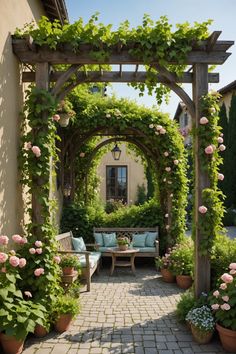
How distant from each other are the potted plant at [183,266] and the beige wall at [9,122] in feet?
11.0

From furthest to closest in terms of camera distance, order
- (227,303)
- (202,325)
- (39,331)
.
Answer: (39,331)
(202,325)
(227,303)

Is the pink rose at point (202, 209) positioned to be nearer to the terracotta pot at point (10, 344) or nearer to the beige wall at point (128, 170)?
the terracotta pot at point (10, 344)

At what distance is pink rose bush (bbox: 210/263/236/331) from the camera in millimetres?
3979

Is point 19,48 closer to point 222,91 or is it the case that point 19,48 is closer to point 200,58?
point 200,58

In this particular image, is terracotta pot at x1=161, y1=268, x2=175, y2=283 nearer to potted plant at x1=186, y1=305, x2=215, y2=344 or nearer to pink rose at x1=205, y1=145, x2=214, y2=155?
potted plant at x1=186, y1=305, x2=215, y2=344

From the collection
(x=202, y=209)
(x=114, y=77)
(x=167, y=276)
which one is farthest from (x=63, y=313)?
(x=114, y=77)

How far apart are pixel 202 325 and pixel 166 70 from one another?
329 cm

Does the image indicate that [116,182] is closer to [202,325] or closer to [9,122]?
[9,122]

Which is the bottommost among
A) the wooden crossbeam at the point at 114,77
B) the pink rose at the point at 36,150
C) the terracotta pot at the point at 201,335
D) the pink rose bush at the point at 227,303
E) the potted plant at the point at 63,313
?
the terracotta pot at the point at 201,335

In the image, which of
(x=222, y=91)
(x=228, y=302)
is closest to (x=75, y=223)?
(x=228, y=302)

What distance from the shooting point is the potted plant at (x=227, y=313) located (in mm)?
3959

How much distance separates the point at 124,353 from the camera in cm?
399

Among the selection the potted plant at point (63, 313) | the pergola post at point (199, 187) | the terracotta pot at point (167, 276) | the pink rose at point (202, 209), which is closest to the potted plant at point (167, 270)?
the terracotta pot at point (167, 276)

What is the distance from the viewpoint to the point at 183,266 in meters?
6.79
